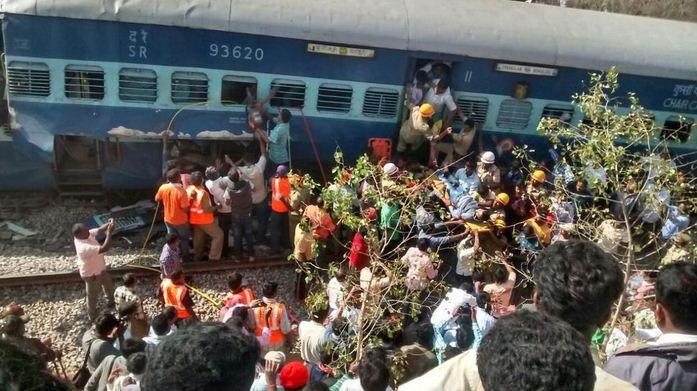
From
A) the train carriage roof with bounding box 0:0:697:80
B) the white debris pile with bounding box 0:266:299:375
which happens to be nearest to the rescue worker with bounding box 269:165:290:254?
the white debris pile with bounding box 0:266:299:375

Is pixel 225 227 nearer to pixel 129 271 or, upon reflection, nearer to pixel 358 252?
pixel 129 271

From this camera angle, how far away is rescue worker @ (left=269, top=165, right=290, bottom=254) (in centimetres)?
900

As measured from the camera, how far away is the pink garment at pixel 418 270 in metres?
6.42

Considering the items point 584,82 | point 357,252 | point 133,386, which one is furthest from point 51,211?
point 584,82

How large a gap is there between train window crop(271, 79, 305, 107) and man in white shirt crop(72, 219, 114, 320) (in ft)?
10.5

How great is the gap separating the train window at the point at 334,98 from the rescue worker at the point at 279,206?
4.54ft

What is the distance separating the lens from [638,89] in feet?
36.0

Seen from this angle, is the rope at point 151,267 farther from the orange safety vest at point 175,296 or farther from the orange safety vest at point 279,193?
the orange safety vest at point 279,193

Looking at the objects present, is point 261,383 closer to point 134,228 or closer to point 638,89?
point 134,228

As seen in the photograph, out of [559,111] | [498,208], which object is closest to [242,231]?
[498,208]

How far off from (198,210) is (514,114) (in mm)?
5246

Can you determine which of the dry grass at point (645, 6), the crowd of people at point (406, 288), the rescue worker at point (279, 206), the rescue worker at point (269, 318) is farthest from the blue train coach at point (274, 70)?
the rescue worker at point (269, 318)

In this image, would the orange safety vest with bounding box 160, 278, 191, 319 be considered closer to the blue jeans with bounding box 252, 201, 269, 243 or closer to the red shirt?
the red shirt

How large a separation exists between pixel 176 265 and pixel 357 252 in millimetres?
2081
